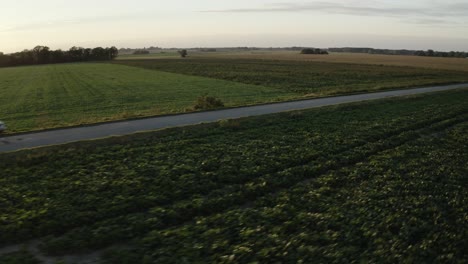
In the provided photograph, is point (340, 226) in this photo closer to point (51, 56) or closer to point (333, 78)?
point (333, 78)

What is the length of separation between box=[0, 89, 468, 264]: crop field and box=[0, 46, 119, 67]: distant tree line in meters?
121

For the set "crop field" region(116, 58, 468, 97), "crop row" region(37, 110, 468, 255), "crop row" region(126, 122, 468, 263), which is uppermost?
"crop field" region(116, 58, 468, 97)

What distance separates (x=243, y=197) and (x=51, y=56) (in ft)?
423

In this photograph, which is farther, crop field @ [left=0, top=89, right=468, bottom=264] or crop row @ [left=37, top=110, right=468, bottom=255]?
crop row @ [left=37, top=110, right=468, bottom=255]

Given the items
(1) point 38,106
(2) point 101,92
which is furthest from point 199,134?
(2) point 101,92

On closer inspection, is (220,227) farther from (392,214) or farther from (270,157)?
(270,157)

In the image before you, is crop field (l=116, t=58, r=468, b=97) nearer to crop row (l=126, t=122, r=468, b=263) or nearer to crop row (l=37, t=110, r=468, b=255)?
crop row (l=37, t=110, r=468, b=255)

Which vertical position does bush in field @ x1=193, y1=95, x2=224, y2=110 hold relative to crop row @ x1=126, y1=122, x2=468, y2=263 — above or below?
above

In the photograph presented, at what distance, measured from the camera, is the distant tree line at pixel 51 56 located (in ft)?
395

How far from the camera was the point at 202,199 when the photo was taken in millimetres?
10453

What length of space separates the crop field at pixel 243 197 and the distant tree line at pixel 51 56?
4750 inches

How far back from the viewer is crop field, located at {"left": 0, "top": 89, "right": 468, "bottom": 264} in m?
8.21

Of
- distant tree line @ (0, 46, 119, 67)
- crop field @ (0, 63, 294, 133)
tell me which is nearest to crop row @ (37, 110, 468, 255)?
crop field @ (0, 63, 294, 133)

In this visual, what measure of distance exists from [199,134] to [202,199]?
693cm
